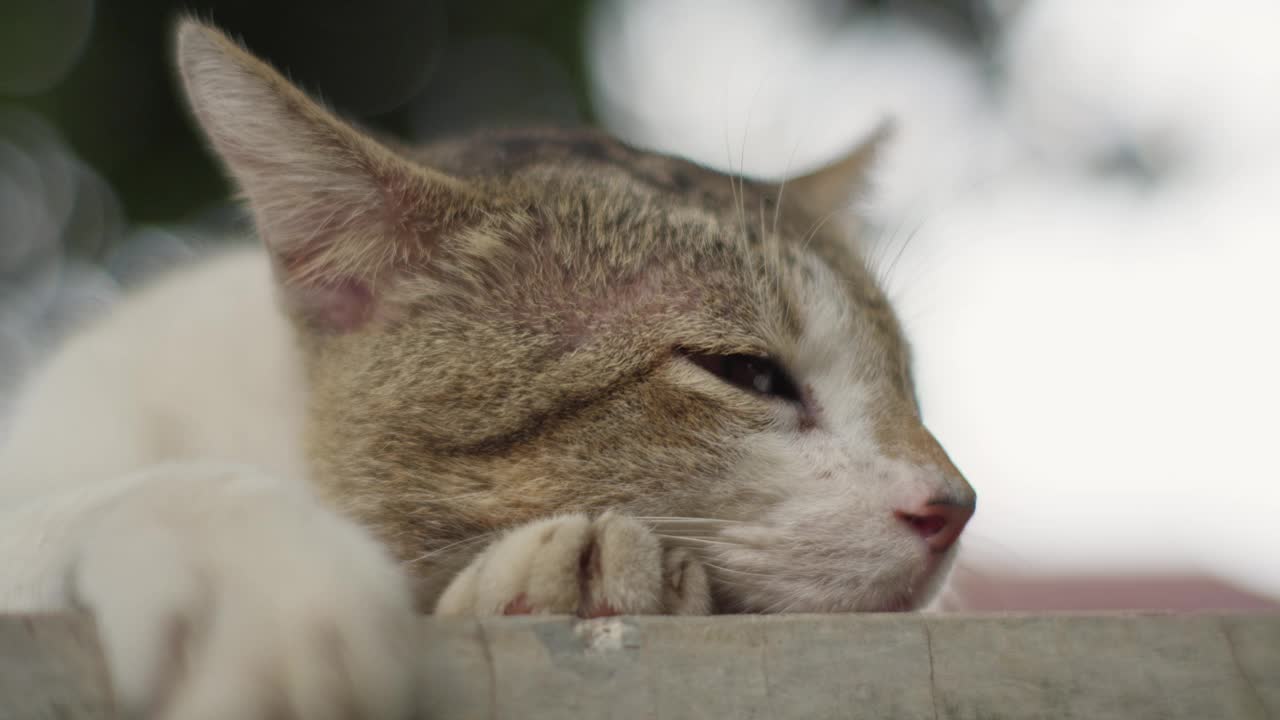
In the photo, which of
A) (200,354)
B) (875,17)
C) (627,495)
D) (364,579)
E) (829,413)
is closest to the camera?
(364,579)

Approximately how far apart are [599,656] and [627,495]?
43 centimetres

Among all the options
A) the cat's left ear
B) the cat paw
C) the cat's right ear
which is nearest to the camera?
the cat paw

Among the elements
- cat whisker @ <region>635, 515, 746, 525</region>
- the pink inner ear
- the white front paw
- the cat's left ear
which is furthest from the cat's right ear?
the cat's left ear

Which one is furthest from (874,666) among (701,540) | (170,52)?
(170,52)

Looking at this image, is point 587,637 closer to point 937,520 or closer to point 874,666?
point 874,666

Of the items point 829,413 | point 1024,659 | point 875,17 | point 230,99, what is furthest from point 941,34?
point 1024,659

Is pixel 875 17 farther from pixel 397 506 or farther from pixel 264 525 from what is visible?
pixel 264 525

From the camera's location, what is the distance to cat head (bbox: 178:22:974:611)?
1.10 m

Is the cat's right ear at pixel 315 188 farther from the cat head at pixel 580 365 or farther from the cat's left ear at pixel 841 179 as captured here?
the cat's left ear at pixel 841 179

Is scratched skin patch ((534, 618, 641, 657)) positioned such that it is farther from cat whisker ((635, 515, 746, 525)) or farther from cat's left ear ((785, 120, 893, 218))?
cat's left ear ((785, 120, 893, 218))

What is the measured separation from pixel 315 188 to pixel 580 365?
1.44ft

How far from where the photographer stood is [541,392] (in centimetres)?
117

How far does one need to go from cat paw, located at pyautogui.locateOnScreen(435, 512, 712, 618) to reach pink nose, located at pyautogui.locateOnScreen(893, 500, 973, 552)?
304 millimetres

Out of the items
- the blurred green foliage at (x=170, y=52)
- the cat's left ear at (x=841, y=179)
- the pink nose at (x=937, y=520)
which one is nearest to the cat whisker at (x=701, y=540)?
the pink nose at (x=937, y=520)
